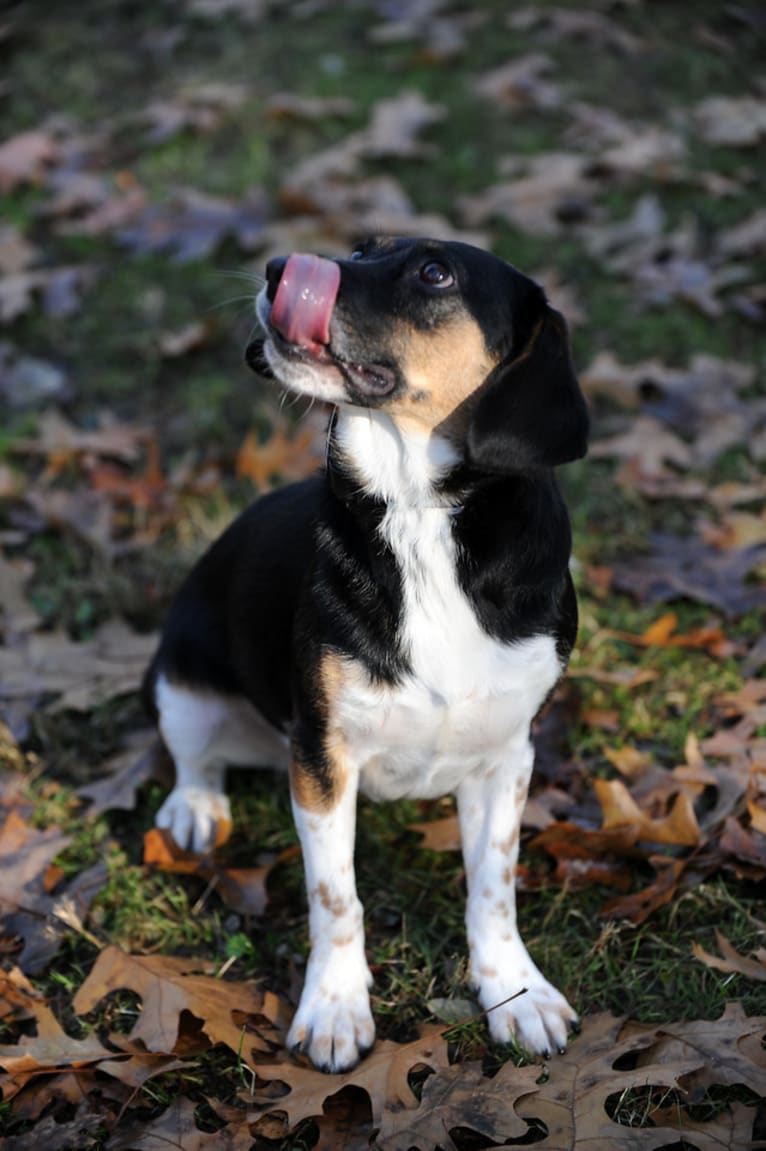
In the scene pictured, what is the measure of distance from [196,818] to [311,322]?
1.68 m

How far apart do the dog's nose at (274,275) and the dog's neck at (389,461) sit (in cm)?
31

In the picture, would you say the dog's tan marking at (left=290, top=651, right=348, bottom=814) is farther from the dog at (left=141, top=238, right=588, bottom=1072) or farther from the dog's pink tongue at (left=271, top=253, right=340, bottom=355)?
the dog's pink tongue at (left=271, top=253, right=340, bottom=355)

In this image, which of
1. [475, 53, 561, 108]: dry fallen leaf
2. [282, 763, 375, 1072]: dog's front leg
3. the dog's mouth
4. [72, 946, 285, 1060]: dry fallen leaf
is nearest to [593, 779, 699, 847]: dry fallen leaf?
[282, 763, 375, 1072]: dog's front leg

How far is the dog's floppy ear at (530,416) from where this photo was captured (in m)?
2.48

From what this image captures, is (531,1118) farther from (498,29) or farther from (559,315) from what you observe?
(498,29)

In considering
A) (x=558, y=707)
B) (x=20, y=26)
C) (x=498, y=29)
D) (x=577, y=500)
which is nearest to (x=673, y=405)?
(x=577, y=500)

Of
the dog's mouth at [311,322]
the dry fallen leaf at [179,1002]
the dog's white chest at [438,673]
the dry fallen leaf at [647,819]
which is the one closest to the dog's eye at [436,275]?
the dog's mouth at [311,322]

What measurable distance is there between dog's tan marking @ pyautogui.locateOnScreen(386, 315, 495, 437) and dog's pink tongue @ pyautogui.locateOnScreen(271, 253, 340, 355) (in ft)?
0.60

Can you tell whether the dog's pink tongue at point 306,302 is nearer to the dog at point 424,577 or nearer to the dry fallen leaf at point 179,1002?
the dog at point 424,577

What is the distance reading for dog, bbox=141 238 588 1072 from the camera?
2.54m

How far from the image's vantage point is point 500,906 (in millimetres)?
2980

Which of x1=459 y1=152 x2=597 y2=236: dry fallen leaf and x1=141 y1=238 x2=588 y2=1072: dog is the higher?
x1=141 y1=238 x2=588 y2=1072: dog

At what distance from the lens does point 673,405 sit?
541cm

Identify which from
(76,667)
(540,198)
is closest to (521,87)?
(540,198)
